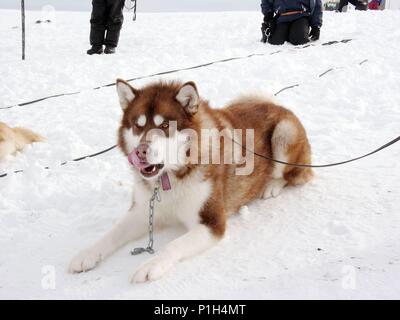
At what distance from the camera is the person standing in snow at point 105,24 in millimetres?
8086

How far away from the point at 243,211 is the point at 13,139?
2467 mm

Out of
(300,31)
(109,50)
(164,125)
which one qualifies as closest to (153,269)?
(164,125)

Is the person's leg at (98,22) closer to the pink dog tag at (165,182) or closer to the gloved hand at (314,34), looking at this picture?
the gloved hand at (314,34)

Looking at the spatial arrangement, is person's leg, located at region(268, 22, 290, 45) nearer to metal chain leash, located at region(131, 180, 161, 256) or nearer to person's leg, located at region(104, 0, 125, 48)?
person's leg, located at region(104, 0, 125, 48)

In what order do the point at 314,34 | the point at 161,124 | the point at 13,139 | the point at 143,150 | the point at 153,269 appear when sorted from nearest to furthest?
1. the point at 153,269
2. the point at 143,150
3. the point at 161,124
4. the point at 13,139
5. the point at 314,34

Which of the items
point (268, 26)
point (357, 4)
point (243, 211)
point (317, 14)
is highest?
point (357, 4)

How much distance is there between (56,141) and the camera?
→ 4406 mm

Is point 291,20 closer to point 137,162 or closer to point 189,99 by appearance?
point 189,99

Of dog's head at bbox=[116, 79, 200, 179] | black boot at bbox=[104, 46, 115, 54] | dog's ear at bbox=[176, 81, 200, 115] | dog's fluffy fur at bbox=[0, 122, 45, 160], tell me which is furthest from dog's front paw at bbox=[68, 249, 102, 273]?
black boot at bbox=[104, 46, 115, 54]

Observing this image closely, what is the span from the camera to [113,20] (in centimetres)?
809

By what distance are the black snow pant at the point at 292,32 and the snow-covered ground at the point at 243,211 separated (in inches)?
43.9

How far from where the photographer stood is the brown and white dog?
7.52 ft

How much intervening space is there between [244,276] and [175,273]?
35 centimetres
